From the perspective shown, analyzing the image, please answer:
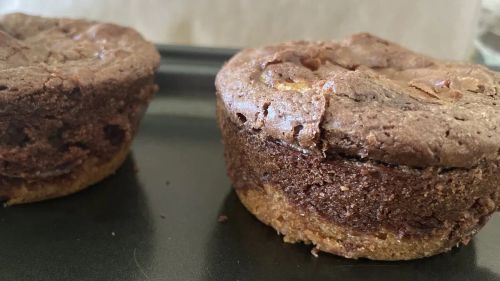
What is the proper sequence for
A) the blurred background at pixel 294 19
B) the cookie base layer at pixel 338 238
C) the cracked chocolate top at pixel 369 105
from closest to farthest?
the cracked chocolate top at pixel 369 105, the cookie base layer at pixel 338 238, the blurred background at pixel 294 19

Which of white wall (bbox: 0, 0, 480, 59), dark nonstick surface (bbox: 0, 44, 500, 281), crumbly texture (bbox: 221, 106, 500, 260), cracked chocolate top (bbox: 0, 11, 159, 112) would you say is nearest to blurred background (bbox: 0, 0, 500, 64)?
white wall (bbox: 0, 0, 480, 59)

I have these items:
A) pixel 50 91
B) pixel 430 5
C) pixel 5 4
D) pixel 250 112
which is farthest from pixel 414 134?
pixel 5 4

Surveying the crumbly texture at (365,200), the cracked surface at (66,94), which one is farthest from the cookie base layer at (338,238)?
the cracked surface at (66,94)

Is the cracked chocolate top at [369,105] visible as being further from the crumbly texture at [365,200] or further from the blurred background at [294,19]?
the blurred background at [294,19]

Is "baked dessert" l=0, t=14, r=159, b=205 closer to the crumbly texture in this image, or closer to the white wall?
the crumbly texture

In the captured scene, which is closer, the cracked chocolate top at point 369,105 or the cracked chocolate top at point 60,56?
the cracked chocolate top at point 369,105

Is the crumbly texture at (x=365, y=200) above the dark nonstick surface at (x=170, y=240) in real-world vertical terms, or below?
above

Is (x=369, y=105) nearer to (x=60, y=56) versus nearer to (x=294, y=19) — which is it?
(x=60, y=56)
